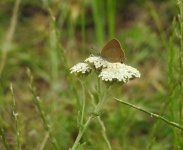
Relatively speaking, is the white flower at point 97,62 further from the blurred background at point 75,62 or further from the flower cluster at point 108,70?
the blurred background at point 75,62

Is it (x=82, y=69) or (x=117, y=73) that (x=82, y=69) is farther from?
(x=117, y=73)

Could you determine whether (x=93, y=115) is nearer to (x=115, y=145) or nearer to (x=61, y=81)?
(x=115, y=145)

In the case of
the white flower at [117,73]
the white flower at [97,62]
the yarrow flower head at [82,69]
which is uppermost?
the white flower at [97,62]

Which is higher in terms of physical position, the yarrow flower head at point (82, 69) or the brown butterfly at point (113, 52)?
the brown butterfly at point (113, 52)

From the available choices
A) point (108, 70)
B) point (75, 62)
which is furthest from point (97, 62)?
point (75, 62)

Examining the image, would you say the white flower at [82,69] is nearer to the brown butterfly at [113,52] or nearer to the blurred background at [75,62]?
the brown butterfly at [113,52]

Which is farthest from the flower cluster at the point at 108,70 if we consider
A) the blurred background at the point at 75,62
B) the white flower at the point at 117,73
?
the blurred background at the point at 75,62

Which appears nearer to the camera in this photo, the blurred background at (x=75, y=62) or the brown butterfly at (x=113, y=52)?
the brown butterfly at (x=113, y=52)

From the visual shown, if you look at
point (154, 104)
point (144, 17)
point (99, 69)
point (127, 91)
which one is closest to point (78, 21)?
point (144, 17)
